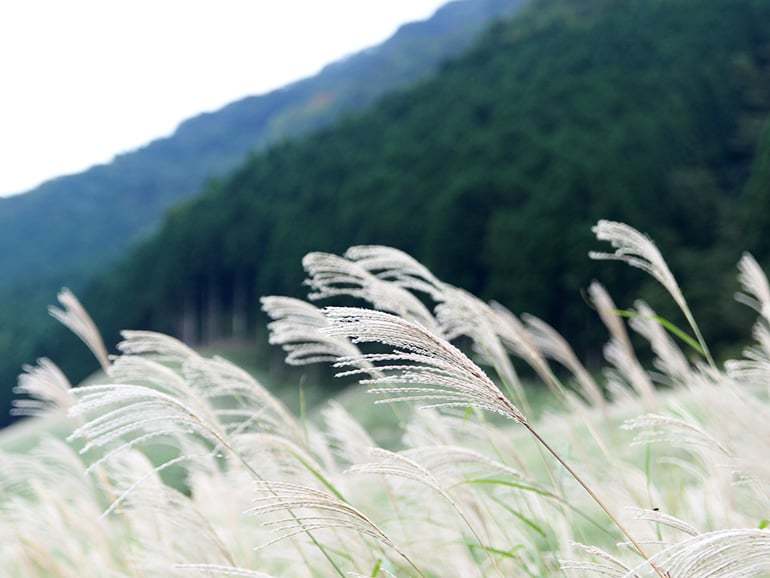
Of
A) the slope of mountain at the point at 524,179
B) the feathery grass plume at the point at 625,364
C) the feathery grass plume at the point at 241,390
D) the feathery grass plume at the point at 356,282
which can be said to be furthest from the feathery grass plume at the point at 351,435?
the slope of mountain at the point at 524,179

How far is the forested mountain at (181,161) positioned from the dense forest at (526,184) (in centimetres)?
4434

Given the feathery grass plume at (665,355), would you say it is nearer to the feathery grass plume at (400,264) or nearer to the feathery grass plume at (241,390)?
the feathery grass plume at (400,264)

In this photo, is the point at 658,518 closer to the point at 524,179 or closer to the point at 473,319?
the point at 473,319

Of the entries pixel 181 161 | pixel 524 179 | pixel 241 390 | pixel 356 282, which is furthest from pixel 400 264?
pixel 181 161

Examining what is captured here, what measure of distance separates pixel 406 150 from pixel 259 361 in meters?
15.6

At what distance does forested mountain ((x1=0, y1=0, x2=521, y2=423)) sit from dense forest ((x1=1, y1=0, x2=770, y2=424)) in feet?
145

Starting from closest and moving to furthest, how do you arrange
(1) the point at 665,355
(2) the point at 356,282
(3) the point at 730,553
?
(3) the point at 730,553 → (2) the point at 356,282 → (1) the point at 665,355

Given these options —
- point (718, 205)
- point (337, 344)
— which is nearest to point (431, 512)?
point (337, 344)

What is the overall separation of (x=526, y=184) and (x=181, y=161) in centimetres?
13358

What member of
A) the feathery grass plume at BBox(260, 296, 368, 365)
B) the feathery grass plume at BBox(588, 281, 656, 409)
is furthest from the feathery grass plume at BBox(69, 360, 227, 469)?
the feathery grass plume at BBox(588, 281, 656, 409)

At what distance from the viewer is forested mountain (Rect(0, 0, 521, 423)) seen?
126188 mm

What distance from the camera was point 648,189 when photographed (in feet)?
121

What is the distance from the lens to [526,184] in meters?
37.9

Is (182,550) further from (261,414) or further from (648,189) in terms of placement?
(648,189)
